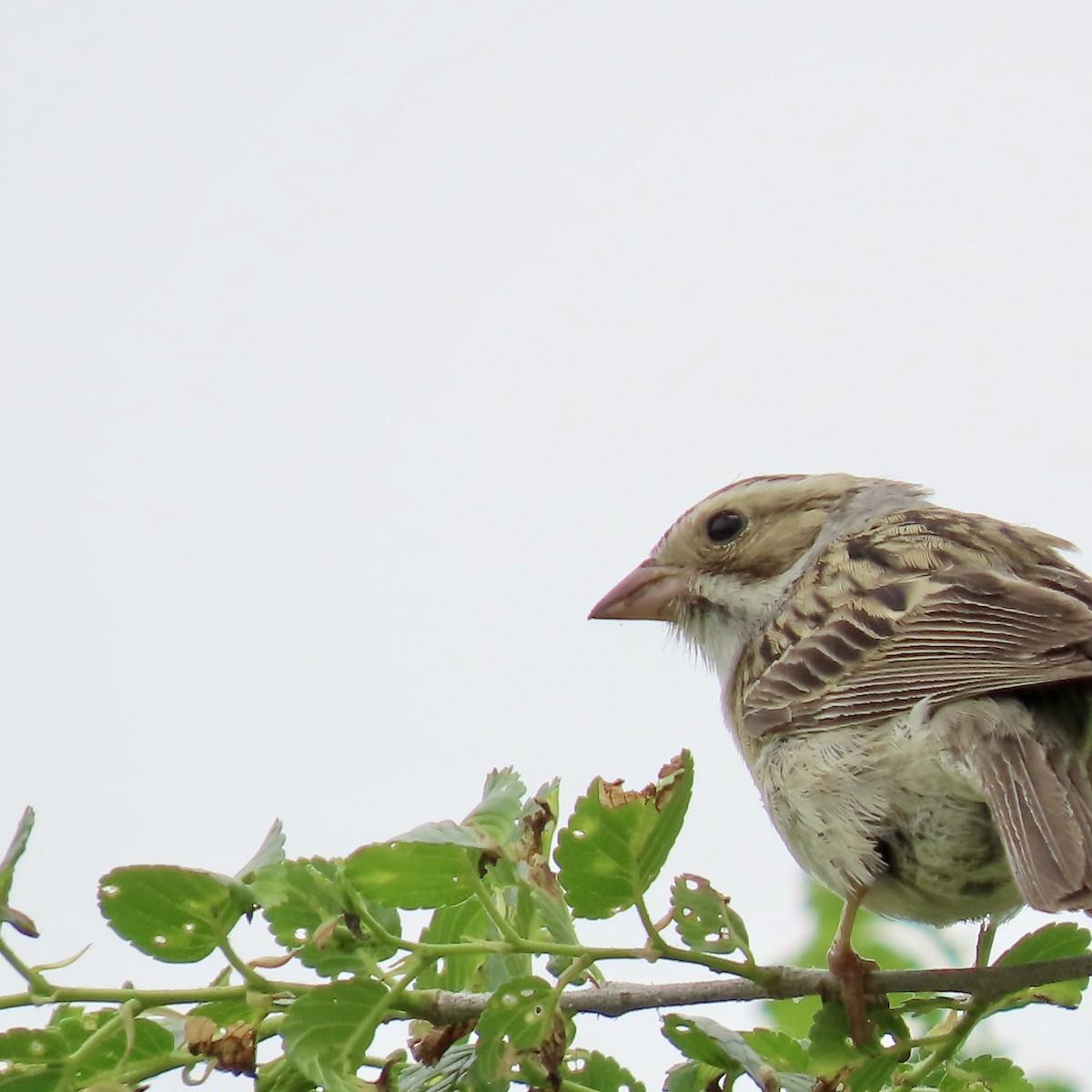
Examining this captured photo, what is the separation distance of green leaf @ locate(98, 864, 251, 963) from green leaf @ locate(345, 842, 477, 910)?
0.20 meters

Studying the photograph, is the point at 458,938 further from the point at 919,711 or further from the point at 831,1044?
the point at 919,711

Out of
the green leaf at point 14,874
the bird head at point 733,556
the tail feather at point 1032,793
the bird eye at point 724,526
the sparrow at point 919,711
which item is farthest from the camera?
the bird eye at point 724,526

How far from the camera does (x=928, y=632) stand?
3.98 meters

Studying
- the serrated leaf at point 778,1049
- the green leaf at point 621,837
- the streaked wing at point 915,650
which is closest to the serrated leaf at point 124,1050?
the green leaf at point 621,837

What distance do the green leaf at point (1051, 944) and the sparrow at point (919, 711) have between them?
0.05m

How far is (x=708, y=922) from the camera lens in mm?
2793

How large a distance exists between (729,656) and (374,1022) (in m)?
2.58

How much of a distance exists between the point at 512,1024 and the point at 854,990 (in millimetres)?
880

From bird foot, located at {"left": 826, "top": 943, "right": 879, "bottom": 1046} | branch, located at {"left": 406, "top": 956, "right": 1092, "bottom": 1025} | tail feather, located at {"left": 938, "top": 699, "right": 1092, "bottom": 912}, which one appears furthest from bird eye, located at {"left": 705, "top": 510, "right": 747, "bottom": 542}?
branch, located at {"left": 406, "top": 956, "right": 1092, "bottom": 1025}

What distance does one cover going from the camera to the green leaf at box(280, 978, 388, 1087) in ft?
7.82

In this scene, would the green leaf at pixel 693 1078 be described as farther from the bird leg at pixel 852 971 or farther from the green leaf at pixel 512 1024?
the green leaf at pixel 512 1024

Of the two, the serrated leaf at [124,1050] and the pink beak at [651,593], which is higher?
the pink beak at [651,593]

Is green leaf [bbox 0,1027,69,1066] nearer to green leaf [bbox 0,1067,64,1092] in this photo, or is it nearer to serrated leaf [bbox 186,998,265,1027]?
green leaf [bbox 0,1067,64,1092]

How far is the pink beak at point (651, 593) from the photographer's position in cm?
509
